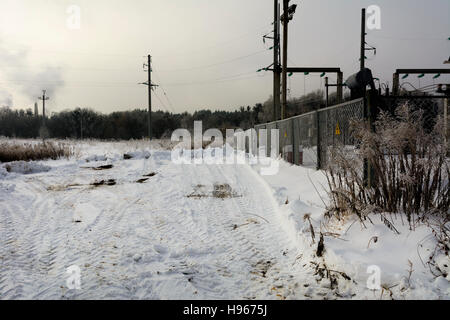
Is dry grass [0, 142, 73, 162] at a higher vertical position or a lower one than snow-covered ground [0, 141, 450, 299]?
higher

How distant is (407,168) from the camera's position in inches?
153

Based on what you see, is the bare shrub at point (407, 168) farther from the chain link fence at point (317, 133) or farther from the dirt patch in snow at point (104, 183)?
the dirt patch in snow at point (104, 183)

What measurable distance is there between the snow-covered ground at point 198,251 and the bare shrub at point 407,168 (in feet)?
1.01

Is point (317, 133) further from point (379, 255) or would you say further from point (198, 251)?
point (198, 251)

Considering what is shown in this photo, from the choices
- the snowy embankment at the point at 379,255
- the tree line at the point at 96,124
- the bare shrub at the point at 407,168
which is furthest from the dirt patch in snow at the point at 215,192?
the tree line at the point at 96,124

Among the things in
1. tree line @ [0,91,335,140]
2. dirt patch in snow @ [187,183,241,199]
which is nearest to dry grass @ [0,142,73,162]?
dirt patch in snow @ [187,183,241,199]

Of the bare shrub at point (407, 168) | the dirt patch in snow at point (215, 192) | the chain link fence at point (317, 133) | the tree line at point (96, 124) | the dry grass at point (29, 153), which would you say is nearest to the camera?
the bare shrub at point (407, 168)

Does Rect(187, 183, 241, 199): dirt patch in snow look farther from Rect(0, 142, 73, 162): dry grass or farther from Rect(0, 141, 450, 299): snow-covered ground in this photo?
Rect(0, 142, 73, 162): dry grass

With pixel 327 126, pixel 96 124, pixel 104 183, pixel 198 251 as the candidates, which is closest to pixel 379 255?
pixel 198 251

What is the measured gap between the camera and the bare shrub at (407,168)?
3.68 metres

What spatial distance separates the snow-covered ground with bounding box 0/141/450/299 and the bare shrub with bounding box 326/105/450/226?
31 centimetres

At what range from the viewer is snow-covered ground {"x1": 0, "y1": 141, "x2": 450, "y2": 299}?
2.82 metres

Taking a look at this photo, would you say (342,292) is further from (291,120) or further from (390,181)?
(291,120)

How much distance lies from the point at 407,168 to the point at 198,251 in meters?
2.90
